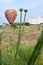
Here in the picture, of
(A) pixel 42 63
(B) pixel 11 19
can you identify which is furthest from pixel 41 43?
(B) pixel 11 19

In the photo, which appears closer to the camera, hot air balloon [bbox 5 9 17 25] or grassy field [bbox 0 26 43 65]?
grassy field [bbox 0 26 43 65]

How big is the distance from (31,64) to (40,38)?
0.06 metres

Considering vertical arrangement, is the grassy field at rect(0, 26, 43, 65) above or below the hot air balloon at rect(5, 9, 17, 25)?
above

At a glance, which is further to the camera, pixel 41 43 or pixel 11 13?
pixel 11 13

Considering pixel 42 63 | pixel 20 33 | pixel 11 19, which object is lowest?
pixel 11 19

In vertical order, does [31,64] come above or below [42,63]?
above

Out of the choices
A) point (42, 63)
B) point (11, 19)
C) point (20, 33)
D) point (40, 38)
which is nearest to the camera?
point (40, 38)

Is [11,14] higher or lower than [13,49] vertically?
lower

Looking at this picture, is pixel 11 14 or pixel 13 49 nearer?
pixel 13 49

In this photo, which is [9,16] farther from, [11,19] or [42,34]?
[42,34]

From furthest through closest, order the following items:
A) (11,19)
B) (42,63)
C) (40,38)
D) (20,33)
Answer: (11,19) < (42,63) < (20,33) < (40,38)

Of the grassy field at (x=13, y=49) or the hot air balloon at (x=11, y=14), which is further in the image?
the hot air balloon at (x=11, y=14)

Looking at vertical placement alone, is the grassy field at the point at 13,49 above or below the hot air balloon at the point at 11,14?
above

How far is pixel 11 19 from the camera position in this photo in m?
15.8
